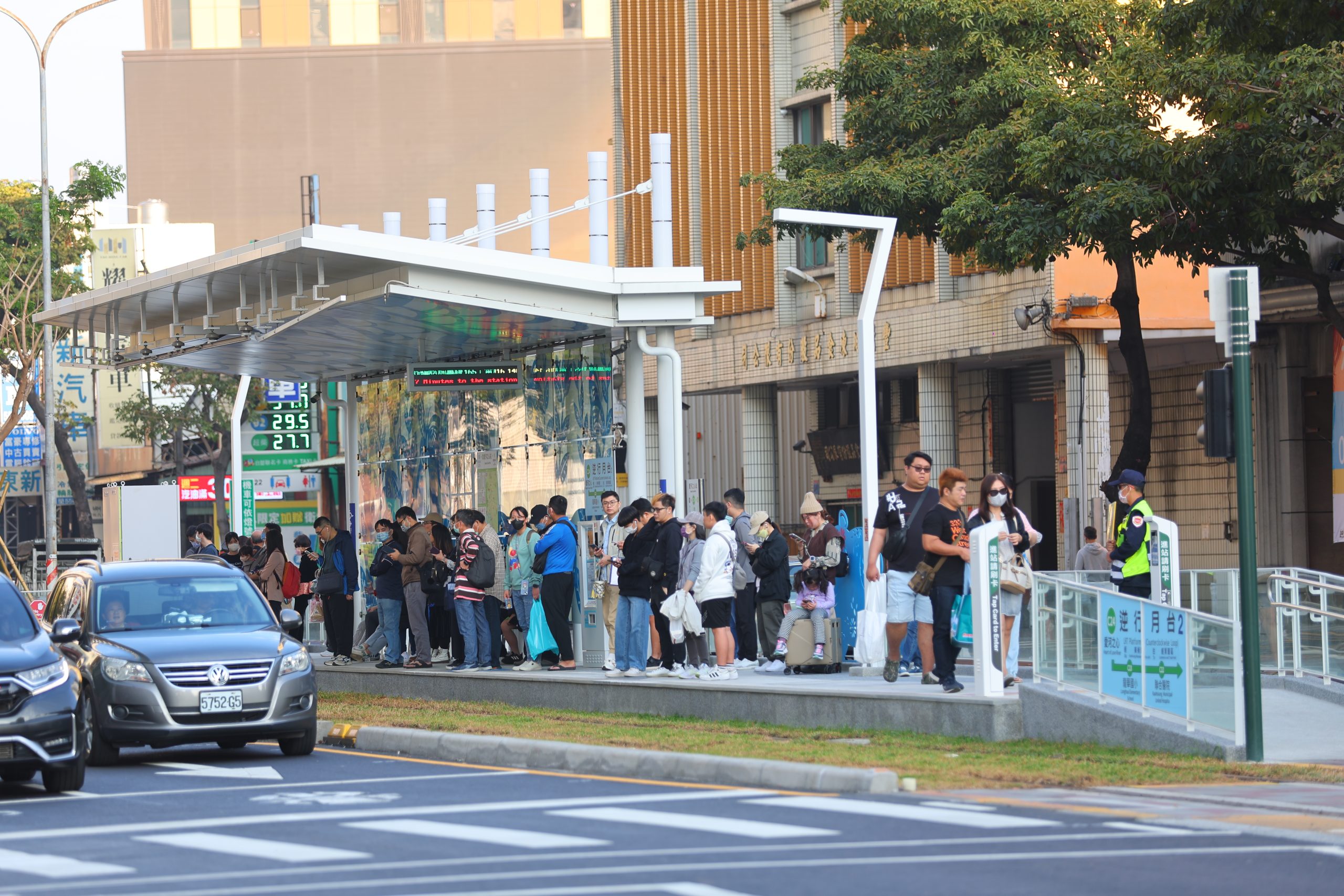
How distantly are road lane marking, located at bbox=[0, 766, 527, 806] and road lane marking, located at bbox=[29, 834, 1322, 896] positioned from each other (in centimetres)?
401

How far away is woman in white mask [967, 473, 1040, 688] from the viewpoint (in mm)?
14688

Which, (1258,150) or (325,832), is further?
(1258,150)

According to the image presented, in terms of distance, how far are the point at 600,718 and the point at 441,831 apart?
6479 millimetres

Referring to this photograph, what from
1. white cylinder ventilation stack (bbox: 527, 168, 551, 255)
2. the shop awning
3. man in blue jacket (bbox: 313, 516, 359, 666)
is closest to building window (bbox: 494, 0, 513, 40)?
white cylinder ventilation stack (bbox: 527, 168, 551, 255)

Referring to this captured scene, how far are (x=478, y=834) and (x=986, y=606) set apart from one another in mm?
5255

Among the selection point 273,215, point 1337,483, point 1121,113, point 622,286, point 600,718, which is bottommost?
point 600,718

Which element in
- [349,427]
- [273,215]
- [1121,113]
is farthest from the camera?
[273,215]

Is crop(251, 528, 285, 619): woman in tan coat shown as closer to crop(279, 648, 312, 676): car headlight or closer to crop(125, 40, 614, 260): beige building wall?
crop(279, 648, 312, 676): car headlight

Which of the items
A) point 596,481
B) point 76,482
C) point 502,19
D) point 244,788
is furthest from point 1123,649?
point 502,19

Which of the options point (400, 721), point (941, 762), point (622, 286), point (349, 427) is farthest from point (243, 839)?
point (349, 427)

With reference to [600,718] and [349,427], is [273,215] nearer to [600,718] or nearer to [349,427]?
[349,427]

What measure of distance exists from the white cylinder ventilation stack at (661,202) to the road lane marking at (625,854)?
13.1 meters

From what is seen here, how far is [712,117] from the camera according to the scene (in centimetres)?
4062

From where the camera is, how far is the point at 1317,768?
1225 centimetres
